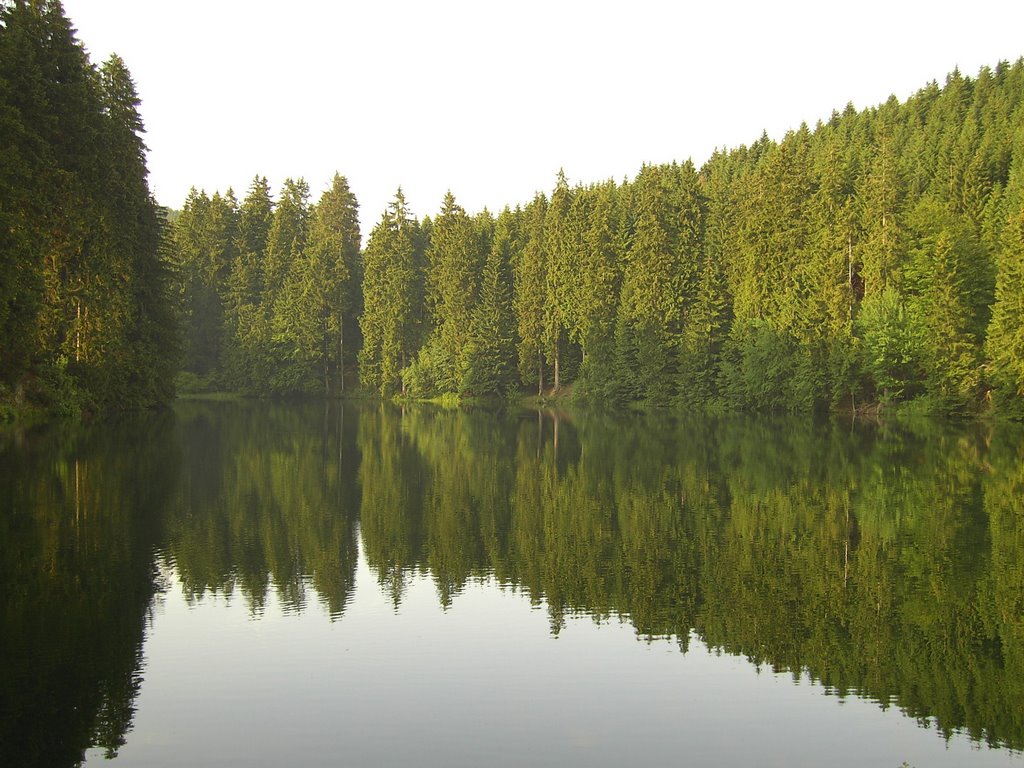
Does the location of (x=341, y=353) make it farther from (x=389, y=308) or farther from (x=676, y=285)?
(x=676, y=285)

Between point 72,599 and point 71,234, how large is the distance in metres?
36.1

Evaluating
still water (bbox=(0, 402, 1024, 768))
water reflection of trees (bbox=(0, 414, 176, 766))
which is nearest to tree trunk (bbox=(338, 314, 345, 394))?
water reflection of trees (bbox=(0, 414, 176, 766))

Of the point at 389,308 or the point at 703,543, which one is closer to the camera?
the point at 703,543

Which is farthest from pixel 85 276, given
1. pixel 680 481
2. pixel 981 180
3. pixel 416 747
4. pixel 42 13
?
pixel 981 180

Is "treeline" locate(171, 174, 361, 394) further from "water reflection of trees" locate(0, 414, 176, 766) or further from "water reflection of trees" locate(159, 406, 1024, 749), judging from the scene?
"water reflection of trees" locate(0, 414, 176, 766)

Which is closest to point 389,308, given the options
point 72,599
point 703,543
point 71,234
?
point 71,234

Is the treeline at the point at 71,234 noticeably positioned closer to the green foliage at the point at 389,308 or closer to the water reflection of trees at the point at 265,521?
the water reflection of trees at the point at 265,521

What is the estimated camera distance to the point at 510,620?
1348 cm

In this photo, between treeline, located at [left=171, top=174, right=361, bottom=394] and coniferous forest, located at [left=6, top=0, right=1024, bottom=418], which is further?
treeline, located at [left=171, top=174, right=361, bottom=394]

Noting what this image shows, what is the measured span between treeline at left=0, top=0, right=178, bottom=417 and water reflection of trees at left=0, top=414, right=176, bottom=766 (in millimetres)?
13053

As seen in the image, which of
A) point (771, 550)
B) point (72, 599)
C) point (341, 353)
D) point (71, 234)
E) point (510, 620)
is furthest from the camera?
point (341, 353)

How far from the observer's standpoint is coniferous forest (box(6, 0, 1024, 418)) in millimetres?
45656

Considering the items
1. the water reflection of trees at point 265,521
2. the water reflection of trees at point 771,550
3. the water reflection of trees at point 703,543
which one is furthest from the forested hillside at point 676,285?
the water reflection of trees at point 265,521

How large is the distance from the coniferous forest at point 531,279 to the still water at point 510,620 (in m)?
20.3
